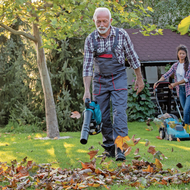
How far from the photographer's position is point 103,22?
3748 mm

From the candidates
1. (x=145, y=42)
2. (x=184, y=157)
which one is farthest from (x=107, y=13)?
(x=145, y=42)

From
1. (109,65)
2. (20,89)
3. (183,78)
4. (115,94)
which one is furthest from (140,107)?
(109,65)

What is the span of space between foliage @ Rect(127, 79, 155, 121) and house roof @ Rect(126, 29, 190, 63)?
4.55 feet

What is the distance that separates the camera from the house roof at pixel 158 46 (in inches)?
479

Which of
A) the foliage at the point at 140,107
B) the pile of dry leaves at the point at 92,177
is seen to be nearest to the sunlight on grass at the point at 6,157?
the pile of dry leaves at the point at 92,177

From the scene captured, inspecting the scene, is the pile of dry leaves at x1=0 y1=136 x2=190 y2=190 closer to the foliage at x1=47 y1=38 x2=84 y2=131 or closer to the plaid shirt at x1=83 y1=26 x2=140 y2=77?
the plaid shirt at x1=83 y1=26 x2=140 y2=77

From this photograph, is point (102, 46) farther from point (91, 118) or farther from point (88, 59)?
point (91, 118)

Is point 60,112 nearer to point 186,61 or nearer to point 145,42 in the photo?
point 186,61

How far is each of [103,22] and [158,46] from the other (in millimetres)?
10075

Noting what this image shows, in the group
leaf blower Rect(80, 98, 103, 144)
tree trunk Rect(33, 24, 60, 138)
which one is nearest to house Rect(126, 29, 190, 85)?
tree trunk Rect(33, 24, 60, 138)

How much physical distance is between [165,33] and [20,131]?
9264 mm

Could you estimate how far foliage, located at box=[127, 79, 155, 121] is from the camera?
38.9ft

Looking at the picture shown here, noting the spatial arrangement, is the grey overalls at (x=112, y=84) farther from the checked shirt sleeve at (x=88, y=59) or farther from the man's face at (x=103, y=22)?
the man's face at (x=103, y=22)

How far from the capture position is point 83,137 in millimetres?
3133
